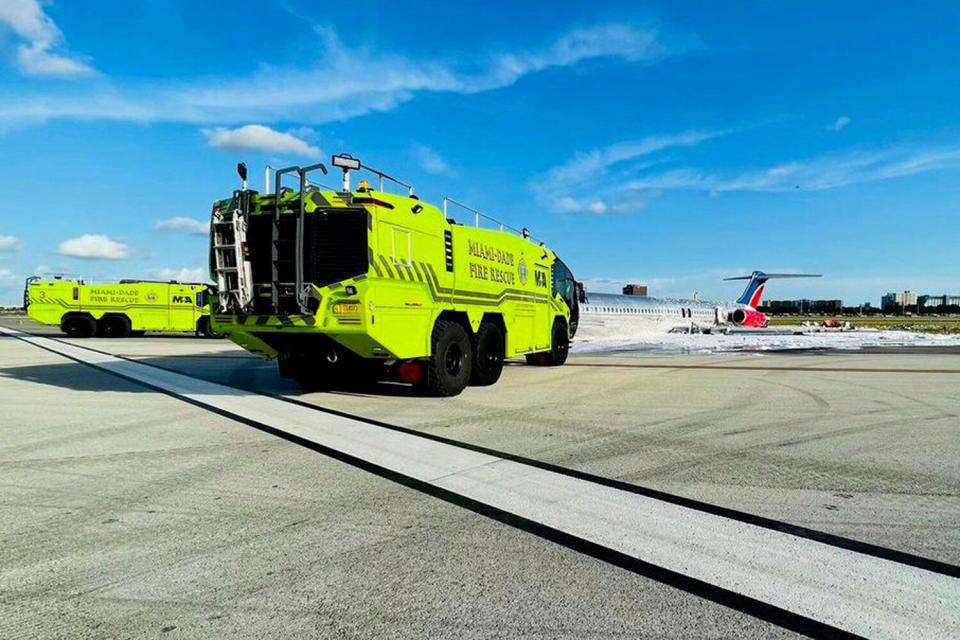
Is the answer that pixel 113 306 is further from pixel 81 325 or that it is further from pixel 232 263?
pixel 232 263

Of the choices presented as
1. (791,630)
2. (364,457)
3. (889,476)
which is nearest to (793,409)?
(889,476)

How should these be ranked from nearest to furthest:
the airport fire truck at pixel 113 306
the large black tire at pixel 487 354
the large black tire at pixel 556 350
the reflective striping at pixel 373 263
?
the reflective striping at pixel 373 263 < the large black tire at pixel 487 354 < the large black tire at pixel 556 350 < the airport fire truck at pixel 113 306

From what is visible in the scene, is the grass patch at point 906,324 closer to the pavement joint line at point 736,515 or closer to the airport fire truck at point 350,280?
the airport fire truck at point 350,280

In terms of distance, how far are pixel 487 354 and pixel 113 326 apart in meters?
25.6

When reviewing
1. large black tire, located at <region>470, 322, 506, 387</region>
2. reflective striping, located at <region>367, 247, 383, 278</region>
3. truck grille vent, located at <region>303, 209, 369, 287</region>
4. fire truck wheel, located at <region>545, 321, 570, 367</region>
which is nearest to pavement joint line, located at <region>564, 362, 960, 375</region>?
fire truck wheel, located at <region>545, 321, 570, 367</region>

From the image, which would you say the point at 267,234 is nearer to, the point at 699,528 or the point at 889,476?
the point at 699,528

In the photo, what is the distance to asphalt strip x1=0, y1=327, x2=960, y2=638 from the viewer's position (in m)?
2.69

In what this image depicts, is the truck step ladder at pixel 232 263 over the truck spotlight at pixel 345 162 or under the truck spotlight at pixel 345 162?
under

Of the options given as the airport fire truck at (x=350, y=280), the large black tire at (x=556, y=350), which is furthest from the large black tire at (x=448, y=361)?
the large black tire at (x=556, y=350)

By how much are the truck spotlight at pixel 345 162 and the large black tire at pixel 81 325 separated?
87.2 feet

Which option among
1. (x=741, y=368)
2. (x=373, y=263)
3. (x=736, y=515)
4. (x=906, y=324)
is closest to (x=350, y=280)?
(x=373, y=263)

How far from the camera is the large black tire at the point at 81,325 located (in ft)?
94.6

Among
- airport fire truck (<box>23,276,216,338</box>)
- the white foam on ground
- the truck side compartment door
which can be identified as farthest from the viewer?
the truck side compartment door

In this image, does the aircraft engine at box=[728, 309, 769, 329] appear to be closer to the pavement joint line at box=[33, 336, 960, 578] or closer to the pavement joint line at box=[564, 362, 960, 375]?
the pavement joint line at box=[564, 362, 960, 375]
